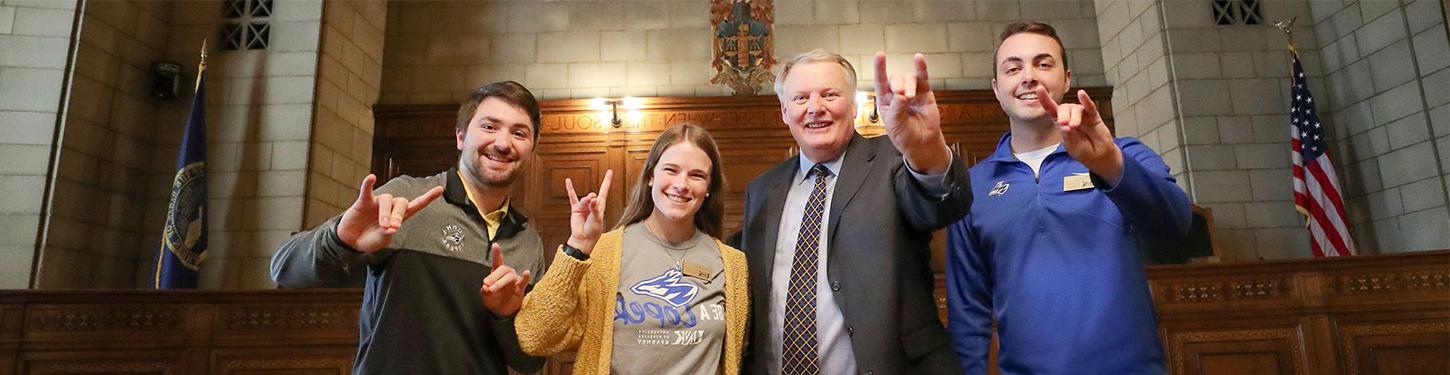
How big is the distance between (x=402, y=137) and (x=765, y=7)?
301cm

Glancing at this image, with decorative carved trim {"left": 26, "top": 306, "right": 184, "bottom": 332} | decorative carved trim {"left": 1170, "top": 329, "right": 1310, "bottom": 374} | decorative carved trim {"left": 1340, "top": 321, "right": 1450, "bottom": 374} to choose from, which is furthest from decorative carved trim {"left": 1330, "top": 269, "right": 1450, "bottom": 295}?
decorative carved trim {"left": 26, "top": 306, "right": 184, "bottom": 332}

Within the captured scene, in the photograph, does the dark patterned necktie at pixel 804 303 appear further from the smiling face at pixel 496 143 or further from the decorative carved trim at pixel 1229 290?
the decorative carved trim at pixel 1229 290

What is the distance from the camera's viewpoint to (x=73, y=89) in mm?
4734

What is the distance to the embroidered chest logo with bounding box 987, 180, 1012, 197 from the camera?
1.62m

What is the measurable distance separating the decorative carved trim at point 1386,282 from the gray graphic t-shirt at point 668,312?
3.61 m

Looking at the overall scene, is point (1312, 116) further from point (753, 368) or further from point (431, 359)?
point (431, 359)

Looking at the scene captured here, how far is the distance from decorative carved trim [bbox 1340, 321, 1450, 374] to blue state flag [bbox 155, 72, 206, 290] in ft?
20.8

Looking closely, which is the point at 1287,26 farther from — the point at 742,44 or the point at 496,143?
the point at 496,143

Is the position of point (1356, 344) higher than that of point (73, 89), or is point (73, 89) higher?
point (73, 89)

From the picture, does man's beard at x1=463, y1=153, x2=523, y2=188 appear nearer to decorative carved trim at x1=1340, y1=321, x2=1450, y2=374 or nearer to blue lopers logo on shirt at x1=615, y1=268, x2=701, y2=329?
blue lopers logo on shirt at x1=615, y1=268, x2=701, y2=329

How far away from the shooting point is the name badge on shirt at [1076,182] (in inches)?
60.3

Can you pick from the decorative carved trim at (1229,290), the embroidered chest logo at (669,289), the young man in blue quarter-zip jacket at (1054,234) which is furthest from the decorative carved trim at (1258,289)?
the embroidered chest logo at (669,289)

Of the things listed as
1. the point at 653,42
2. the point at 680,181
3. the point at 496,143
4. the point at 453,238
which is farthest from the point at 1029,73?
the point at 653,42

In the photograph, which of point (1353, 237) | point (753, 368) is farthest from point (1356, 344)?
point (753, 368)
